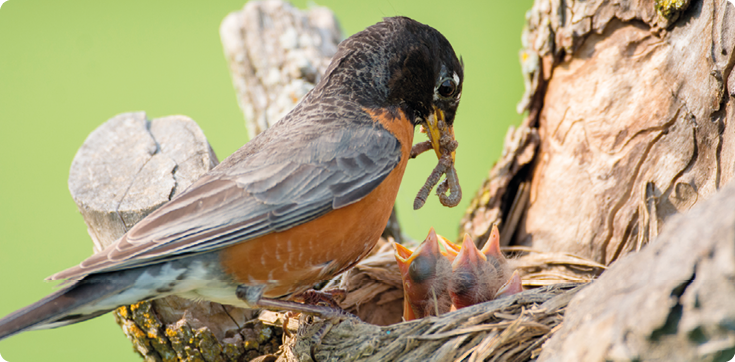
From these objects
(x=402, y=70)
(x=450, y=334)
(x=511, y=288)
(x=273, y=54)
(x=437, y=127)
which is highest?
(x=273, y=54)

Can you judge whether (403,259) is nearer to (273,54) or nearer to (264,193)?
(264,193)

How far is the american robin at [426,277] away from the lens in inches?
101

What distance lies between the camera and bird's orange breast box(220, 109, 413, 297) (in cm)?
209

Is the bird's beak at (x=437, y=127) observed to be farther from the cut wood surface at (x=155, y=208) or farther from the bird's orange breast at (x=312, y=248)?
the cut wood surface at (x=155, y=208)

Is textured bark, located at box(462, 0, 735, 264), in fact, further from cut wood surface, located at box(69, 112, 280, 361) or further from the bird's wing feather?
cut wood surface, located at box(69, 112, 280, 361)

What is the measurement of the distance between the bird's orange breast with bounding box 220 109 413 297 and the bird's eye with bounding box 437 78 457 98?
2.01 feet

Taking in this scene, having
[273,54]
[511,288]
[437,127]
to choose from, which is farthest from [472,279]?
[273,54]

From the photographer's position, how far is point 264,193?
2.14 meters

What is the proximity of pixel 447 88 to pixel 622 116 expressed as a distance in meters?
0.98

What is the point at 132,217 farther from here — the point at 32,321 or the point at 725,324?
the point at 725,324

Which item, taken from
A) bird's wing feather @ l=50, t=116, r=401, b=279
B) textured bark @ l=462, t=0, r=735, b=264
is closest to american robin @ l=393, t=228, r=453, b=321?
bird's wing feather @ l=50, t=116, r=401, b=279

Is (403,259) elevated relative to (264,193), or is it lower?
lower

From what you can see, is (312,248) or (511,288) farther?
(511,288)

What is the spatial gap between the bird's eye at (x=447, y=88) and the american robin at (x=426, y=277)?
0.80 m
